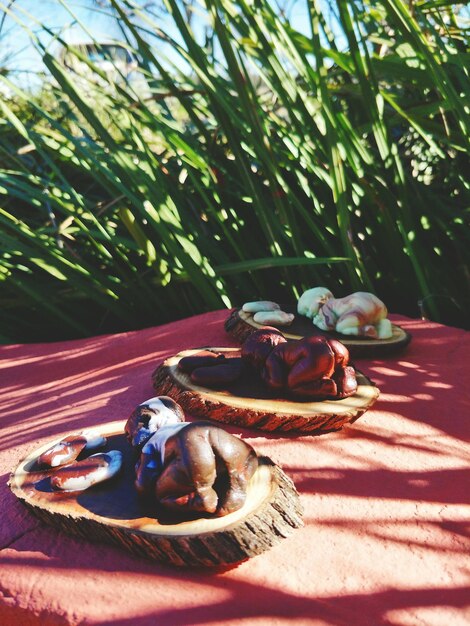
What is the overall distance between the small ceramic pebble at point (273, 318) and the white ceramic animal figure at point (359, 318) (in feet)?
0.31

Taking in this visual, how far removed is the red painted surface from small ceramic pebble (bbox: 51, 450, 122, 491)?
6 cm

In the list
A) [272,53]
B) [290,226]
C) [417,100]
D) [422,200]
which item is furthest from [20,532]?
[417,100]

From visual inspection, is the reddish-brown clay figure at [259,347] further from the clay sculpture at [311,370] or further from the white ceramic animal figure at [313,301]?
the white ceramic animal figure at [313,301]

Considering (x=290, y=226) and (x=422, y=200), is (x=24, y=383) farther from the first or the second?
(x=422, y=200)

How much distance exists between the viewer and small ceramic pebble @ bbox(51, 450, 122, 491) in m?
0.86

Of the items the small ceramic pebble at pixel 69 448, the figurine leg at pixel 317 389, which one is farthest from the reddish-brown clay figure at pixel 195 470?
the figurine leg at pixel 317 389

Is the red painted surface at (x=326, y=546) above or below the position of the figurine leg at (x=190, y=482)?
below

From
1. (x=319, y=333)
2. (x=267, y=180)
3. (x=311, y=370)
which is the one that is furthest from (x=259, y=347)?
(x=267, y=180)

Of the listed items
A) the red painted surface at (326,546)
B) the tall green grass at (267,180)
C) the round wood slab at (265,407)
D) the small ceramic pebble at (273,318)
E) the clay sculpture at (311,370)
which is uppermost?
the tall green grass at (267,180)

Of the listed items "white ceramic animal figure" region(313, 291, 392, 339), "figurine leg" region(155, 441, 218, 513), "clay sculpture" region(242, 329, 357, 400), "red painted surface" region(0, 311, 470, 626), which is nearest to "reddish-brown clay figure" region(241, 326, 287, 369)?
"clay sculpture" region(242, 329, 357, 400)

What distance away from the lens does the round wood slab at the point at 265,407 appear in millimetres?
1044

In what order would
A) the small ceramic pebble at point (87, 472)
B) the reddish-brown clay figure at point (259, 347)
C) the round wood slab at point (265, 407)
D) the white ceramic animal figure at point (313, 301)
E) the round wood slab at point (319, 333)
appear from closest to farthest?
the small ceramic pebble at point (87, 472) < the round wood slab at point (265, 407) < the reddish-brown clay figure at point (259, 347) < the round wood slab at point (319, 333) < the white ceramic animal figure at point (313, 301)

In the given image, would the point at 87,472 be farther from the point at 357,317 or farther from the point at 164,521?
the point at 357,317

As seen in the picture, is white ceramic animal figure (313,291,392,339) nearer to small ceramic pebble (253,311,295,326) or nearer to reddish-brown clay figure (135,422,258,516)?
small ceramic pebble (253,311,295,326)
